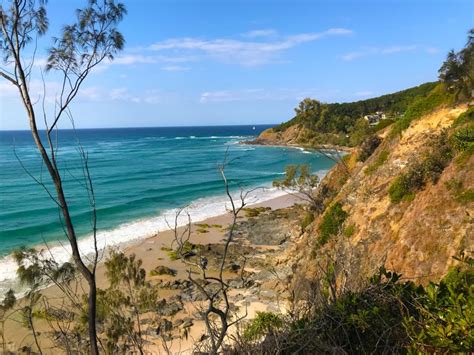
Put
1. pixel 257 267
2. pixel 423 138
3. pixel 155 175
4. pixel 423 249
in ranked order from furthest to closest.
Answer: pixel 155 175 → pixel 257 267 → pixel 423 138 → pixel 423 249

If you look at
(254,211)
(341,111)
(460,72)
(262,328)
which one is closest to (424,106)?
(460,72)

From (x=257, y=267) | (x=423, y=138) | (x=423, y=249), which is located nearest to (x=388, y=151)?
(x=423, y=138)

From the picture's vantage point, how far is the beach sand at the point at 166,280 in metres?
12.9

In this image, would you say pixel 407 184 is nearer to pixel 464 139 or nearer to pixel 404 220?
pixel 404 220

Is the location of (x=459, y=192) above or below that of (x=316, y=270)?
above

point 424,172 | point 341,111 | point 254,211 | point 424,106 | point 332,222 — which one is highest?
point 341,111

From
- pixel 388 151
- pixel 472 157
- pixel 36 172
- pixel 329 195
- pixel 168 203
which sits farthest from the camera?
pixel 36 172

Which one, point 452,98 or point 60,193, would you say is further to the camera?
point 452,98

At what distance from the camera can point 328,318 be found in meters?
5.42

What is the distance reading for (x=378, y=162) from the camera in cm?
1694

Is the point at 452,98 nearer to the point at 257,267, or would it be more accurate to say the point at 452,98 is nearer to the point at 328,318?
the point at 257,267

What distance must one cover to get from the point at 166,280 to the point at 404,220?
36.9ft

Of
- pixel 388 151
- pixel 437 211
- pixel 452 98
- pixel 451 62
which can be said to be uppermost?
pixel 451 62

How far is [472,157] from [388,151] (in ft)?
17.2
